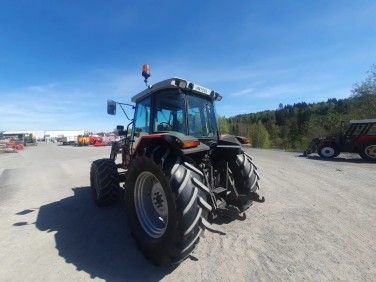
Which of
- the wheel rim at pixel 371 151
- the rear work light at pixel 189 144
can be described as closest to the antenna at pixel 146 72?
the rear work light at pixel 189 144

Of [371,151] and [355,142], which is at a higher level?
[355,142]

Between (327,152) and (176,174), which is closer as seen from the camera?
(176,174)

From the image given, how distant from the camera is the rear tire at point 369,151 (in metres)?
12.0

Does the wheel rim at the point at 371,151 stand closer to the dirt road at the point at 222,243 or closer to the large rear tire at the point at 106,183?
the dirt road at the point at 222,243

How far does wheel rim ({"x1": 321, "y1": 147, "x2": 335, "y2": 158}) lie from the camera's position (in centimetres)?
1330

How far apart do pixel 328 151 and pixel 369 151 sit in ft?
6.03

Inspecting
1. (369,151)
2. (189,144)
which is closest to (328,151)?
(369,151)

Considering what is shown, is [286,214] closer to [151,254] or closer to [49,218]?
[151,254]

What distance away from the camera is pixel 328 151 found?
13.4 metres

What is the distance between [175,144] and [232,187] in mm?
1504

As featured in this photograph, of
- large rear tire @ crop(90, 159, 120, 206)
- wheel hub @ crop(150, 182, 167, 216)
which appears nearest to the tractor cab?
wheel hub @ crop(150, 182, 167, 216)

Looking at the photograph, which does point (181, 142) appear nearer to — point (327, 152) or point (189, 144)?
point (189, 144)

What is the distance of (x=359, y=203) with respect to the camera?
490 cm

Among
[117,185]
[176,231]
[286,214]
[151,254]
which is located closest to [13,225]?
[117,185]
